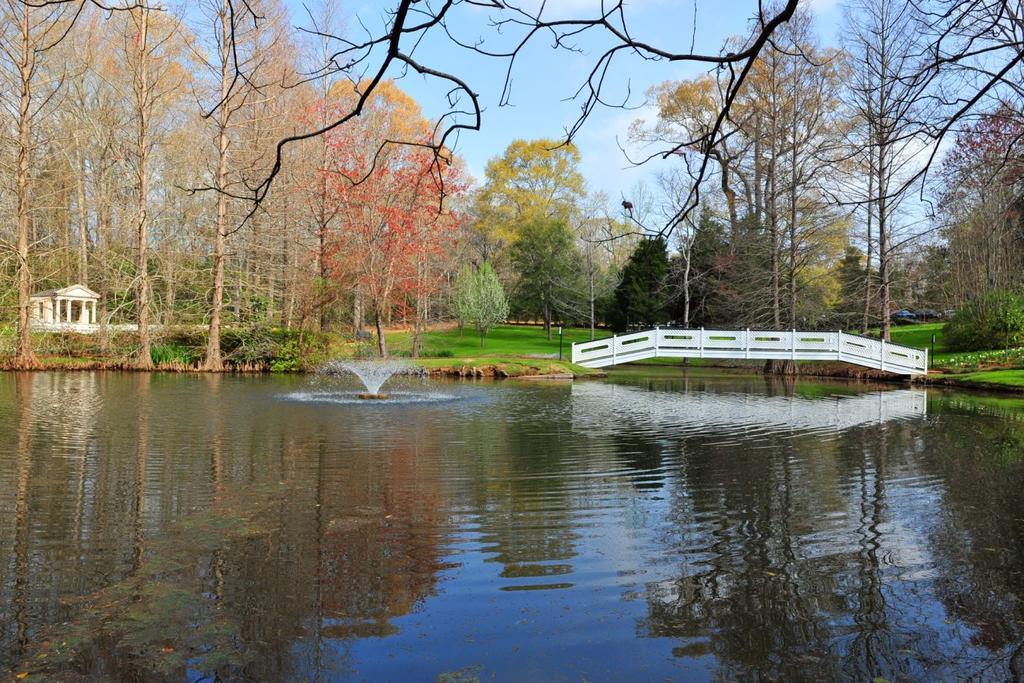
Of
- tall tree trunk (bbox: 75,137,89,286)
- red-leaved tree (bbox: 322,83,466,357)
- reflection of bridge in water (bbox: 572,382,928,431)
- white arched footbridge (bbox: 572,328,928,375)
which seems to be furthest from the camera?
tall tree trunk (bbox: 75,137,89,286)

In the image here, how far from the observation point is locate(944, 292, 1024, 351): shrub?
26.5m

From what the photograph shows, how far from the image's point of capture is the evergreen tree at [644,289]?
40.4 m

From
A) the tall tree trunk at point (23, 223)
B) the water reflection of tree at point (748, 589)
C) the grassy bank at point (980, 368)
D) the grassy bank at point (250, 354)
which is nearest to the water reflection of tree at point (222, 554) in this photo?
the water reflection of tree at point (748, 589)

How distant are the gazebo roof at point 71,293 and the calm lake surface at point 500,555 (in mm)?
20619

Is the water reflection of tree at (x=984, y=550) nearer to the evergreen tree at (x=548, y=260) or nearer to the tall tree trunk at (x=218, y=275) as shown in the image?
the tall tree trunk at (x=218, y=275)

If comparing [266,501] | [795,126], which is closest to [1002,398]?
[795,126]

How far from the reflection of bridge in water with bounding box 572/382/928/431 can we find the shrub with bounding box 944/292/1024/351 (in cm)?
772

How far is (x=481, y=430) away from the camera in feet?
38.7

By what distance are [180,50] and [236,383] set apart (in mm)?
14610

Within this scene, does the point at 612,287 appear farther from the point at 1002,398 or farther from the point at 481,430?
the point at 481,430

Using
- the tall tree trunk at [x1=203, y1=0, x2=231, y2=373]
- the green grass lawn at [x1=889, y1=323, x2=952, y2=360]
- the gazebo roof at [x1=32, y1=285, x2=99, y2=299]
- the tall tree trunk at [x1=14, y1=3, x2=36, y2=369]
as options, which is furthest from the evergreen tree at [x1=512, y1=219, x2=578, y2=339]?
the tall tree trunk at [x1=14, y1=3, x2=36, y2=369]

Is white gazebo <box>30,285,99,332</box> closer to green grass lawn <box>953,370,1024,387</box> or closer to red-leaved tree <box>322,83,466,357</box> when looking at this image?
red-leaved tree <box>322,83,466,357</box>

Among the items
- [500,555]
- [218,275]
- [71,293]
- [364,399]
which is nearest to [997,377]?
[364,399]

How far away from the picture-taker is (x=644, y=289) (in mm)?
40906
